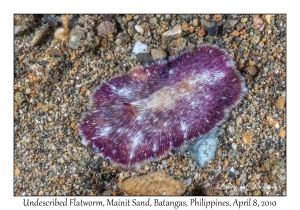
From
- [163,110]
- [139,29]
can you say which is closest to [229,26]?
[139,29]

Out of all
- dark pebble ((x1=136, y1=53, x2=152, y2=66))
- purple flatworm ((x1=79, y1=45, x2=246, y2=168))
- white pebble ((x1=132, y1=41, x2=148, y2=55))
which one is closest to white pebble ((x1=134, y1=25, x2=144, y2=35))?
white pebble ((x1=132, y1=41, x2=148, y2=55))

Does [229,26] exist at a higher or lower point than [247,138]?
higher

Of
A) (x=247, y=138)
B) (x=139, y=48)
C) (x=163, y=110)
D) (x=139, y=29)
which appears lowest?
(x=247, y=138)

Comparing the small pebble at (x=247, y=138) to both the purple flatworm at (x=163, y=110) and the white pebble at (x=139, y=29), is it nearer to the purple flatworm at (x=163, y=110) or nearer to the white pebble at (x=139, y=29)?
the purple flatworm at (x=163, y=110)

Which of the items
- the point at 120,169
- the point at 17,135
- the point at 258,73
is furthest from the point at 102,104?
the point at 258,73

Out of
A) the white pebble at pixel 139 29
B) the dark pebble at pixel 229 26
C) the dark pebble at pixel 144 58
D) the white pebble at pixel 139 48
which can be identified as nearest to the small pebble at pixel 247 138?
the dark pebble at pixel 229 26

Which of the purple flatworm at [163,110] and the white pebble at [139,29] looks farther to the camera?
the white pebble at [139,29]

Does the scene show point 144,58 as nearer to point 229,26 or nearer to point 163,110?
point 163,110

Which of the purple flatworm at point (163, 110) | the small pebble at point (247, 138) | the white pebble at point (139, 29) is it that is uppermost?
the white pebble at point (139, 29)

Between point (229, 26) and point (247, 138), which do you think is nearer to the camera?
point (247, 138)
